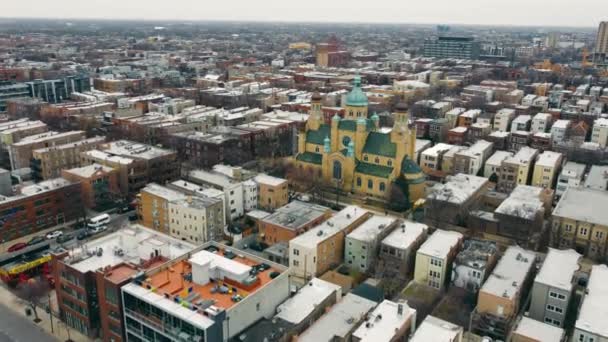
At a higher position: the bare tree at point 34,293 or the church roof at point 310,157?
the church roof at point 310,157

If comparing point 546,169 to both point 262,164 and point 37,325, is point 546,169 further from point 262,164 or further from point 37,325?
point 37,325

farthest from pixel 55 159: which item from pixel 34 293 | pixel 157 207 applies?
pixel 34 293

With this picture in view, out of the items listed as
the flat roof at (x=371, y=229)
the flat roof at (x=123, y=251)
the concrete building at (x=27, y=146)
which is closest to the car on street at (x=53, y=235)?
the flat roof at (x=123, y=251)

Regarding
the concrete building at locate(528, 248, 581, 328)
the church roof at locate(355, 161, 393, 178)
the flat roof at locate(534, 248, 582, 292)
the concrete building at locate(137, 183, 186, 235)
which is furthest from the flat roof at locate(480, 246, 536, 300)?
the concrete building at locate(137, 183, 186, 235)

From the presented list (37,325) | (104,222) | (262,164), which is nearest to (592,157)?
(262,164)

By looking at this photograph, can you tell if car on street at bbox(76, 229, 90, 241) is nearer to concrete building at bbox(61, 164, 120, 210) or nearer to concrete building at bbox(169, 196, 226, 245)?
concrete building at bbox(61, 164, 120, 210)

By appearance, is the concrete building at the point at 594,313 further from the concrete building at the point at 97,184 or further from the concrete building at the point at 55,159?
the concrete building at the point at 55,159
